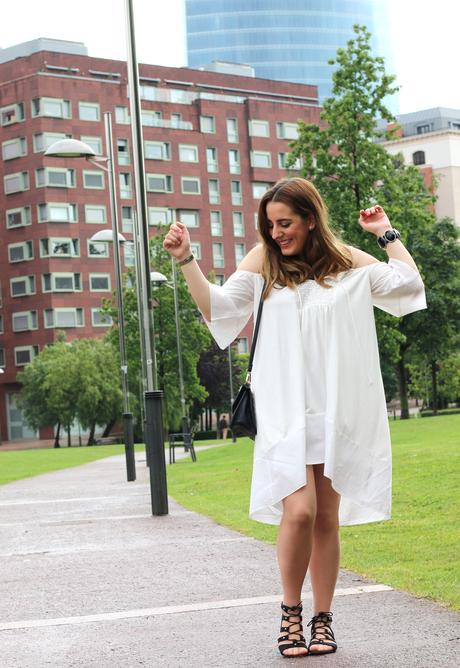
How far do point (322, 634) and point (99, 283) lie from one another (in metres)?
92.8

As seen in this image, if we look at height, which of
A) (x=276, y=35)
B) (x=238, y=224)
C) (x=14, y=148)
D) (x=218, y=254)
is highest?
(x=276, y=35)

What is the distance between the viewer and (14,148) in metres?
98.2

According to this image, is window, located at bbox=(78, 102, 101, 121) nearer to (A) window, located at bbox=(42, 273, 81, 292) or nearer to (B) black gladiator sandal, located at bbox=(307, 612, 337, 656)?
(A) window, located at bbox=(42, 273, 81, 292)

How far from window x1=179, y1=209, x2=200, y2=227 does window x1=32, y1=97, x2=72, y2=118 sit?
1310 centimetres

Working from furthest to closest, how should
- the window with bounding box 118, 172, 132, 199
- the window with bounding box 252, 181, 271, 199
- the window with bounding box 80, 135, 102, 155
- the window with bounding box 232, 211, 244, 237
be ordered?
the window with bounding box 252, 181, 271, 199
the window with bounding box 232, 211, 244, 237
the window with bounding box 118, 172, 132, 199
the window with bounding box 80, 135, 102, 155

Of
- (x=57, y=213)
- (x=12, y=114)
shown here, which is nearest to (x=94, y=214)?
(x=57, y=213)

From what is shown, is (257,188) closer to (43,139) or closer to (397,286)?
(43,139)

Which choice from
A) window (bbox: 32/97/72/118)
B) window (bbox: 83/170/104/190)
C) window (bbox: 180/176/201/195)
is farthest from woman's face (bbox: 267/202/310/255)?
window (bbox: 180/176/201/195)

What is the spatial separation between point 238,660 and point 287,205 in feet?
6.60

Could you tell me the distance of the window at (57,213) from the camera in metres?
95.9

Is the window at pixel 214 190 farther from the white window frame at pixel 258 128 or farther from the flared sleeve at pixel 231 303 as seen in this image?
the flared sleeve at pixel 231 303

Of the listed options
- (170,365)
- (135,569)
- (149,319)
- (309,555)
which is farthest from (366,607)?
(170,365)

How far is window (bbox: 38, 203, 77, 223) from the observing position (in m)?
95.9

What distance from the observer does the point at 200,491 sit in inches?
690
